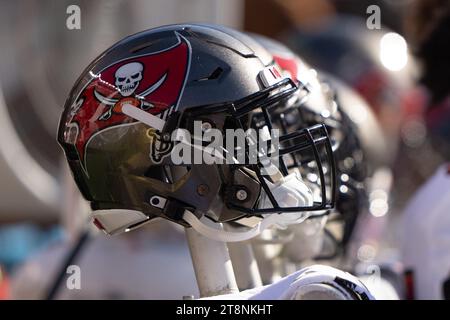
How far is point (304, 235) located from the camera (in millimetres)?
2393

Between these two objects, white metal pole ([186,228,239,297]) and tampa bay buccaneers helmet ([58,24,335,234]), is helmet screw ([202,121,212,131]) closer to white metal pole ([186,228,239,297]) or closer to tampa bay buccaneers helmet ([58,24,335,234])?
tampa bay buccaneers helmet ([58,24,335,234])

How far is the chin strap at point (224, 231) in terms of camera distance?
1.88m

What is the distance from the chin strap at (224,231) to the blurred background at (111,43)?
5.87 feet

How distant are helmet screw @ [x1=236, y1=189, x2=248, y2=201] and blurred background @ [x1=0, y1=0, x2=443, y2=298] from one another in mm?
1856

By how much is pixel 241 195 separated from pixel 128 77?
0.28 meters

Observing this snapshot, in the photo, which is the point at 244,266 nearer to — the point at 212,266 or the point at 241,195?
the point at 212,266

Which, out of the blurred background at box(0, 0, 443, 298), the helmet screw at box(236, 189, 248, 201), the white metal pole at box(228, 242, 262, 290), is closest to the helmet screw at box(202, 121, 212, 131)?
the helmet screw at box(236, 189, 248, 201)

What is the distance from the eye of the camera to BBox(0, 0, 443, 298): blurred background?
173 inches

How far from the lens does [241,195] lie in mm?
1864

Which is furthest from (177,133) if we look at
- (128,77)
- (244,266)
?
(244,266)

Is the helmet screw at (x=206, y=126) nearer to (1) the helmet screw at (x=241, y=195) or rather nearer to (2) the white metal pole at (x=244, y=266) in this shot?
(1) the helmet screw at (x=241, y=195)

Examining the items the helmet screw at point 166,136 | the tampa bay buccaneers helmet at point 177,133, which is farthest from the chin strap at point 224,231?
the helmet screw at point 166,136

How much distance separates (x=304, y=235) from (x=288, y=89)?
54cm
